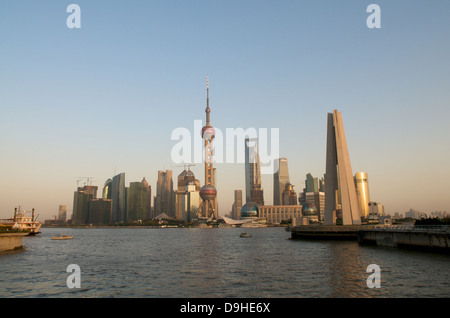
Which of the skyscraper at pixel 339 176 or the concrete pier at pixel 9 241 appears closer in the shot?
the concrete pier at pixel 9 241

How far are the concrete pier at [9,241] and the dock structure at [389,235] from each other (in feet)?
254

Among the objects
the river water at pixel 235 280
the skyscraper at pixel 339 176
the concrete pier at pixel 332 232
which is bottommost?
the concrete pier at pixel 332 232

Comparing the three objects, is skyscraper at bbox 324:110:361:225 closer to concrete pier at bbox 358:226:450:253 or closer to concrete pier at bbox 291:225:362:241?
concrete pier at bbox 291:225:362:241

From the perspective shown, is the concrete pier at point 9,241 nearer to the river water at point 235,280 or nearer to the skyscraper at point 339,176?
the river water at point 235,280

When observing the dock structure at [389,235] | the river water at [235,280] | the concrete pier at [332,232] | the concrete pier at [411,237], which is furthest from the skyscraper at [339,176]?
the river water at [235,280]

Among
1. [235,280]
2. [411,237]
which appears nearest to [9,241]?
[235,280]

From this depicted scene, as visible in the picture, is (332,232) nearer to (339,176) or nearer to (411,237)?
(339,176)

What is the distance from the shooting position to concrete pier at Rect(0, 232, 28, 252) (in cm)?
6600

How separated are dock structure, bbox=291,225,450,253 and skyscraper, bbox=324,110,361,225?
5776mm

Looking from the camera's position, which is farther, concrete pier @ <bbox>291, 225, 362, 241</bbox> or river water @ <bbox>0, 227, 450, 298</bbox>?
concrete pier @ <bbox>291, 225, 362, 241</bbox>

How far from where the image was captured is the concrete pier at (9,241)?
217 ft

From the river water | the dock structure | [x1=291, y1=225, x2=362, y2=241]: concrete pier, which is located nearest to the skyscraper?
[x1=291, y1=225, x2=362, y2=241]: concrete pier

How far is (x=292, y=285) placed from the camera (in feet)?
105
